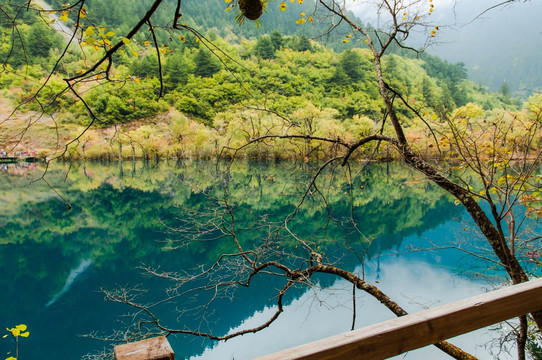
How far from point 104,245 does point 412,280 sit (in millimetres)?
9076

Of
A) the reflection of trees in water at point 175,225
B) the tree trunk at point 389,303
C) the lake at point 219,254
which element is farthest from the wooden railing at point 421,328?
the reflection of trees in water at point 175,225

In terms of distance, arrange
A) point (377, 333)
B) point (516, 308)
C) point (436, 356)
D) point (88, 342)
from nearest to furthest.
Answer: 1. point (377, 333)
2. point (516, 308)
3. point (436, 356)
4. point (88, 342)

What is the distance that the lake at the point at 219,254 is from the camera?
15.9 ft

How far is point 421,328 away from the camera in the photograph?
2.61 ft

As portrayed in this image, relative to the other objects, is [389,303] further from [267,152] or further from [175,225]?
[175,225]

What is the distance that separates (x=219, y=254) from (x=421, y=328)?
894 cm

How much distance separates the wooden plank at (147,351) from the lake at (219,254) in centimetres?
99

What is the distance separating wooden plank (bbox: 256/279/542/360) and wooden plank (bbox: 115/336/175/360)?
0.20m

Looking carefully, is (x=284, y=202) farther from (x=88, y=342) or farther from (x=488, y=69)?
(x=488, y=69)

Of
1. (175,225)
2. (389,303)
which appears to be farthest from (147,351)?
(175,225)

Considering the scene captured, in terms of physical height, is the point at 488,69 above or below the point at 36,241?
above

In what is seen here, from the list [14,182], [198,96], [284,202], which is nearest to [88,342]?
[284,202]

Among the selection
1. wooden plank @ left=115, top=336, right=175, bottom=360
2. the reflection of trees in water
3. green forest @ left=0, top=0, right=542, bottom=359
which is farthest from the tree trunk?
wooden plank @ left=115, top=336, right=175, bottom=360

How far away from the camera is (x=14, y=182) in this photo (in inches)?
825
